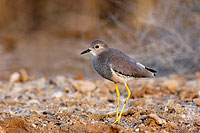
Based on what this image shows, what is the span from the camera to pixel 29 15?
564 inches

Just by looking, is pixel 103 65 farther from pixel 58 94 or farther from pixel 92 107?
pixel 58 94

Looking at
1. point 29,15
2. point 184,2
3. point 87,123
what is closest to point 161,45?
point 184,2

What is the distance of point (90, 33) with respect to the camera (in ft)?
40.4

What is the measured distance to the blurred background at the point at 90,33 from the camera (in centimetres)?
790

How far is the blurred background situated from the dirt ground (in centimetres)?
75

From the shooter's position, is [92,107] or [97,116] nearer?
[97,116]

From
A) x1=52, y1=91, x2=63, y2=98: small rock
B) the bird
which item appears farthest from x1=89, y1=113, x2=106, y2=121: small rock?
x1=52, y1=91, x2=63, y2=98: small rock

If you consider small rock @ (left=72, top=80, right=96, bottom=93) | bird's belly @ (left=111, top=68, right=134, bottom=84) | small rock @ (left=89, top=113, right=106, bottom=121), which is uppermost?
small rock @ (left=72, top=80, right=96, bottom=93)

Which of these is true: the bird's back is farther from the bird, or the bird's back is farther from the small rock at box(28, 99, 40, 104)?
the small rock at box(28, 99, 40, 104)

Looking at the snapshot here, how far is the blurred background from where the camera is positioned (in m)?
7.90

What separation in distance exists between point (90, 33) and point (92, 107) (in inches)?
286

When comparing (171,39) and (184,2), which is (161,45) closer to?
(171,39)

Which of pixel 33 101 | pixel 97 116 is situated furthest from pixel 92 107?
pixel 33 101

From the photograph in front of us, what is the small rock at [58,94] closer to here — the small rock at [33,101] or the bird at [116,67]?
the small rock at [33,101]
